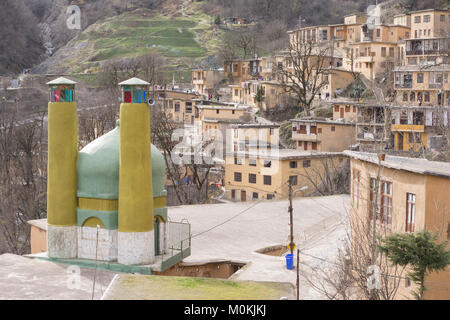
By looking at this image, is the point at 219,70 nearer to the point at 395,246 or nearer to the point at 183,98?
the point at 183,98

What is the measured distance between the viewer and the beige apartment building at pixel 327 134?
4872 centimetres

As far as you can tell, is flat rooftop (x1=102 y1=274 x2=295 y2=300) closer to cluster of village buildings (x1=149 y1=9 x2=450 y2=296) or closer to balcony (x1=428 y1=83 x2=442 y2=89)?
cluster of village buildings (x1=149 y1=9 x2=450 y2=296)

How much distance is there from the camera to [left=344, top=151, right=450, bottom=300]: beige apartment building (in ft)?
44.9

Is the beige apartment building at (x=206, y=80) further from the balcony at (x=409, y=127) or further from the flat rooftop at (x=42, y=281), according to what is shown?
the flat rooftop at (x=42, y=281)

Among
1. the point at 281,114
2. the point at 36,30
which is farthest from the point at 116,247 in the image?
the point at 36,30

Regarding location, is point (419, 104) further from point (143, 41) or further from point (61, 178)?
point (143, 41)

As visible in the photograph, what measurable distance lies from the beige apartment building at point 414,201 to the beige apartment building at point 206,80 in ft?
190

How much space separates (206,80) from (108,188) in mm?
58113

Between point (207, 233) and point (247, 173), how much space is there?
17625 millimetres

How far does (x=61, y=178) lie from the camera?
17.5 meters

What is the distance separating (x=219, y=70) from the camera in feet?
252

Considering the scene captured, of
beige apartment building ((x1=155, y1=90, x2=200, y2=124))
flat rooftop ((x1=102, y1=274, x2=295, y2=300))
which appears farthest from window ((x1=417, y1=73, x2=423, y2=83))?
flat rooftop ((x1=102, y1=274, x2=295, y2=300))

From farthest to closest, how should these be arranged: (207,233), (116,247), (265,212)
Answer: (265,212) < (207,233) < (116,247)

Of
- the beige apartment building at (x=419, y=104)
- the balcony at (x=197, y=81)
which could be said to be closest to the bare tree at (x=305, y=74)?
the beige apartment building at (x=419, y=104)
